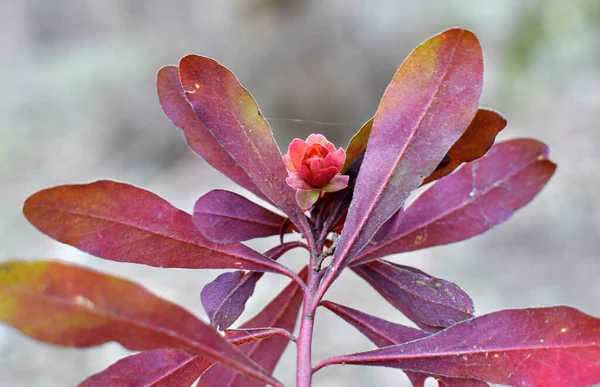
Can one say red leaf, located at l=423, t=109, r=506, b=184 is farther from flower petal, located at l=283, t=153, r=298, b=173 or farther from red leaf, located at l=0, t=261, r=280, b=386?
red leaf, located at l=0, t=261, r=280, b=386

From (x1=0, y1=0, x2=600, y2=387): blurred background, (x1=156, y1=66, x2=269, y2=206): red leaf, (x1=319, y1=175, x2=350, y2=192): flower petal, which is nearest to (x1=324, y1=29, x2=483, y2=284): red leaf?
(x1=319, y1=175, x2=350, y2=192): flower petal

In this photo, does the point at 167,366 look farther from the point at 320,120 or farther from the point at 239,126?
the point at 320,120

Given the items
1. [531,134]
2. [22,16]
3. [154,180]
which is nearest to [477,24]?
[531,134]

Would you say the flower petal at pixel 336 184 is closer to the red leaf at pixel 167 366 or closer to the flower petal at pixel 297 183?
the flower petal at pixel 297 183

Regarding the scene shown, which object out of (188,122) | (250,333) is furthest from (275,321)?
(188,122)

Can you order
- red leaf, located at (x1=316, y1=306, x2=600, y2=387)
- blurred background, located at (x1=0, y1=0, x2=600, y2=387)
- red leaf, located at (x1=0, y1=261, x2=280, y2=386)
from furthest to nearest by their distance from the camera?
blurred background, located at (x1=0, y1=0, x2=600, y2=387)
red leaf, located at (x1=316, y1=306, x2=600, y2=387)
red leaf, located at (x1=0, y1=261, x2=280, y2=386)

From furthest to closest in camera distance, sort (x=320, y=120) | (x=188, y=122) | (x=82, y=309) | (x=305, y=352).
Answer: (x=320, y=120) < (x=188, y=122) < (x=305, y=352) < (x=82, y=309)

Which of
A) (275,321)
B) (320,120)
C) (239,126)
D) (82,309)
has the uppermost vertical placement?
(320,120)
